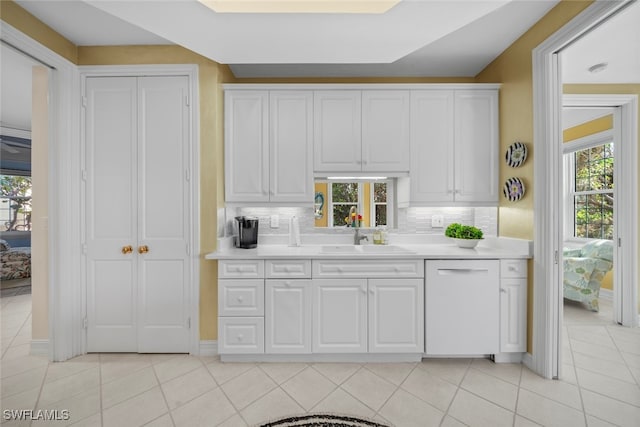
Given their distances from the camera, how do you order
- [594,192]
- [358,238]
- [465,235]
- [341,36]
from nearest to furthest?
[341,36] → [465,235] → [358,238] → [594,192]

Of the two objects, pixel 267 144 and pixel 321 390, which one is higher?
pixel 267 144

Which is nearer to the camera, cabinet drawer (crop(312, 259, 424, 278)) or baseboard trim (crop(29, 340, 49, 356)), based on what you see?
cabinet drawer (crop(312, 259, 424, 278))

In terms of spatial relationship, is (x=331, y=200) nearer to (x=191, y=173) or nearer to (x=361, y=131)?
(x=361, y=131)

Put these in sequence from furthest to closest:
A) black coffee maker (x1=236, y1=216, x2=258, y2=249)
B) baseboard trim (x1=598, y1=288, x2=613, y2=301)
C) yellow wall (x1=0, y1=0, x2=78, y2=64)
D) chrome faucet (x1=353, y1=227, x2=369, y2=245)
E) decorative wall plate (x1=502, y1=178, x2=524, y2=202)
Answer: baseboard trim (x1=598, y1=288, x2=613, y2=301)
chrome faucet (x1=353, y1=227, x2=369, y2=245)
black coffee maker (x1=236, y1=216, x2=258, y2=249)
decorative wall plate (x1=502, y1=178, x2=524, y2=202)
yellow wall (x1=0, y1=0, x2=78, y2=64)

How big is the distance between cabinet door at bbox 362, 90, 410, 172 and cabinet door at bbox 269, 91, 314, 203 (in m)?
0.54

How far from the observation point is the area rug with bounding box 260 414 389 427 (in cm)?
157

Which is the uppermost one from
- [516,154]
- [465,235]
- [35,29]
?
[35,29]

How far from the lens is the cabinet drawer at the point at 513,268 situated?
2178mm

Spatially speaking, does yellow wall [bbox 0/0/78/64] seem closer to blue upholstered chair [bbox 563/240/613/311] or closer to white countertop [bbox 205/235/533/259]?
white countertop [bbox 205/235/533/259]

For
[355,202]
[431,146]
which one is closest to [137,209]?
[355,202]

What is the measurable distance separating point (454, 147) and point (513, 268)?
1.19m

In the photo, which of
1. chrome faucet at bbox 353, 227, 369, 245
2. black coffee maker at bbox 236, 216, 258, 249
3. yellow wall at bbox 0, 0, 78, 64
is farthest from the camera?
chrome faucet at bbox 353, 227, 369, 245

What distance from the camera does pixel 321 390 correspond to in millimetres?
1877

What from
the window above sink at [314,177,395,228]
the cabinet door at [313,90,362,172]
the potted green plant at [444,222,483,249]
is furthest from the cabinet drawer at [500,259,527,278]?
the cabinet door at [313,90,362,172]
